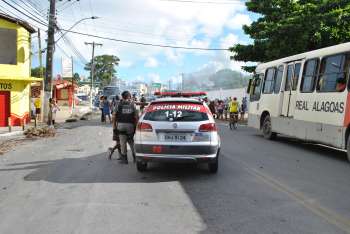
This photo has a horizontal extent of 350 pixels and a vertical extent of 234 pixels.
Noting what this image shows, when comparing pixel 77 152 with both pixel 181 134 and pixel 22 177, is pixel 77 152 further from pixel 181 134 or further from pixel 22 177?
pixel 181 134

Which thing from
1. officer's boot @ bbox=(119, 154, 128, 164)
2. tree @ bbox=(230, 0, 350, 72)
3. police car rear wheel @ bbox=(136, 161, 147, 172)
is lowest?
officer's boot @ bbox=(119, 154, 128, 164)

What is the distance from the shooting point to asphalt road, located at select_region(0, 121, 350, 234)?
5.76 metres

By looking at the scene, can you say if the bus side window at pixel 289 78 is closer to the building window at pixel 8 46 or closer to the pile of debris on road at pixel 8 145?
the pile of debris on road at pixel 8 145

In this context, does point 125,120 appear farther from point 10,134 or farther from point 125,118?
point 10,134

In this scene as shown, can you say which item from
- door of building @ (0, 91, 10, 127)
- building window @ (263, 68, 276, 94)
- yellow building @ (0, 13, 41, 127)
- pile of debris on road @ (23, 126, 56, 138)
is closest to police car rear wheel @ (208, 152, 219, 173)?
building window @ (263, 68, 276, 94)

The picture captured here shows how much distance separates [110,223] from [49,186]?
9.28 ft

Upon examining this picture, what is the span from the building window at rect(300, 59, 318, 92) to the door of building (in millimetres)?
17866

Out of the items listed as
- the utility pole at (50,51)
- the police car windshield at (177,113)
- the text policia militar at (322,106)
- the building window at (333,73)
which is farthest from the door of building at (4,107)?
the police car windshield at (177,113)

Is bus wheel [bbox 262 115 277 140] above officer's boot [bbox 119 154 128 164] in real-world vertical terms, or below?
above

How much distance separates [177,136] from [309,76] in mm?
7052

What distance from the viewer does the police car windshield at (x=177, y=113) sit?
29.5 ft

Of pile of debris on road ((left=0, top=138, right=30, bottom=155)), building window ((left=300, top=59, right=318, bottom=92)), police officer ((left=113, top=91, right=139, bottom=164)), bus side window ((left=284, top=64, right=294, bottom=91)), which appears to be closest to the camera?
police officer ((left=113, top=91, right=139, bottom=164))

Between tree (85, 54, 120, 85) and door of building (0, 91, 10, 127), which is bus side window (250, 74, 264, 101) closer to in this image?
door of building (0, 91, 10, 127)

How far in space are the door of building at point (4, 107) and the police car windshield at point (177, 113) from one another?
19.0m
